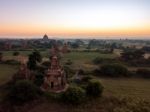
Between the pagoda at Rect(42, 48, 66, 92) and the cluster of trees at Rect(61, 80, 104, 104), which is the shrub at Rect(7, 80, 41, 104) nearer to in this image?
the pagoda at Rect(42, 48, 66, 92)

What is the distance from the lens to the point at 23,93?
2459 centimetres

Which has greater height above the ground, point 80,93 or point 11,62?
point 80,93

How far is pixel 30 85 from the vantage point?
2512cm

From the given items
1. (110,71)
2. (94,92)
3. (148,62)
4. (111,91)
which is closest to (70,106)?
(94,92)

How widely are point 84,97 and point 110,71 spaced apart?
54.6 ft

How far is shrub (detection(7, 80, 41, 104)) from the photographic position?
24.5 m

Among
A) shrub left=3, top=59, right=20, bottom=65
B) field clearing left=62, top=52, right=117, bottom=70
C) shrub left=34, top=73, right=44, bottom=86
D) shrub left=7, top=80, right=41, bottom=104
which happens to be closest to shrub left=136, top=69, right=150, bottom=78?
field clearing left=62, top=52, right=117, bottom=70

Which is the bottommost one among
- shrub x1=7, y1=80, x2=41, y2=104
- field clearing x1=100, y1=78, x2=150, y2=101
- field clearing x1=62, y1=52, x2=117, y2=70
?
field clearing x1=62, y1=52, x2=117, y2=70

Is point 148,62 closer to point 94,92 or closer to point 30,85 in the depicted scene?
point 94,92

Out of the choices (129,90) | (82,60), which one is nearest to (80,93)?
(129,90)

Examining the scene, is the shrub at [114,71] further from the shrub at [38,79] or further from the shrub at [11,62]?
the shrub at [11,62]

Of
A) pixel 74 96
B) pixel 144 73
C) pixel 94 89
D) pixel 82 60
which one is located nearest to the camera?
pixel 74 96

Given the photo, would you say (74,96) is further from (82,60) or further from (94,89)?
(82,60)

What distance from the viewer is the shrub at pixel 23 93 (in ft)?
80.4
